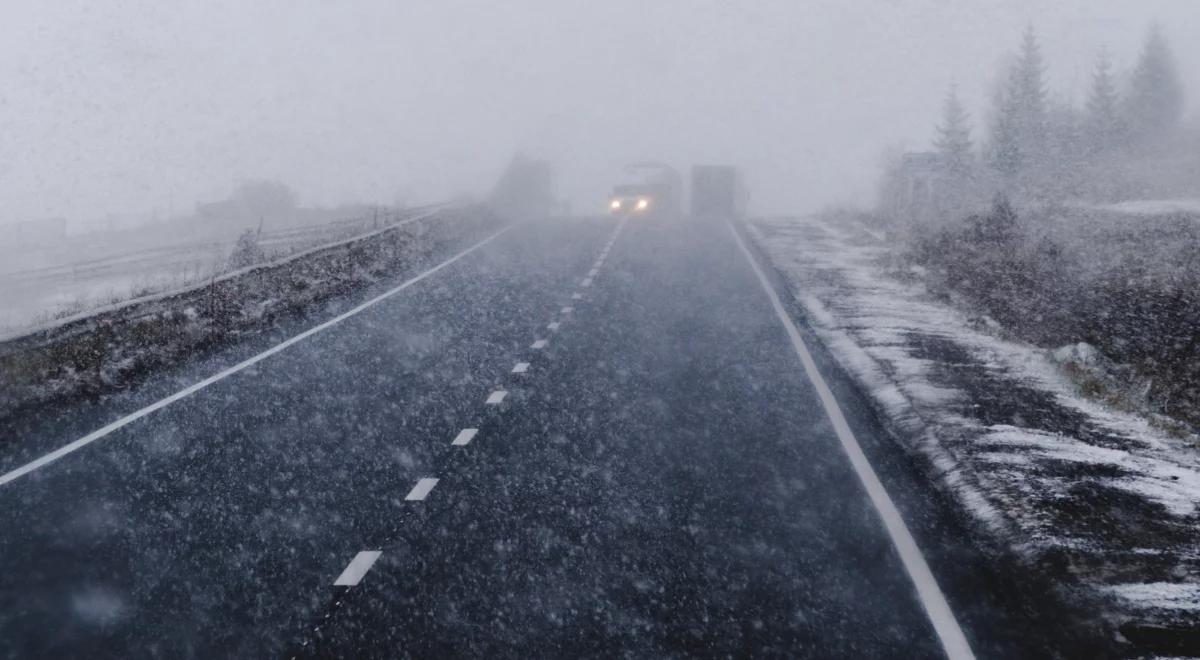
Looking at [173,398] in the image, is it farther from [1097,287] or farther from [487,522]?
[1097,287]

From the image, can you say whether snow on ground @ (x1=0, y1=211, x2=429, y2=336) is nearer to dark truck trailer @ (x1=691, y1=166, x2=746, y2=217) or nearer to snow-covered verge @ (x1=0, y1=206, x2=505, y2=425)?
snow-covered verge @ (x1=0, y1=206, x2=505, y2=425)

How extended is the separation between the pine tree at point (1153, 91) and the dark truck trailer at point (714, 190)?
46.5 metres

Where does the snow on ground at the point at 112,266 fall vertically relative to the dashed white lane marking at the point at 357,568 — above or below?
below

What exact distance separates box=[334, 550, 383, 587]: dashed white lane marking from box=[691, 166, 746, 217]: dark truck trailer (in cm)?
5261

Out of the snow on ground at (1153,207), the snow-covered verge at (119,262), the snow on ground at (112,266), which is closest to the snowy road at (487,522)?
the snow-covered verge at (119,262)

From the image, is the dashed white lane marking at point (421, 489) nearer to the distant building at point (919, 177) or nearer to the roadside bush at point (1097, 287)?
the roadside bush at point (1097, 287)

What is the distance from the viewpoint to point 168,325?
1434 centimetres

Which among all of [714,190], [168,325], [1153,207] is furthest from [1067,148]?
[168,325]

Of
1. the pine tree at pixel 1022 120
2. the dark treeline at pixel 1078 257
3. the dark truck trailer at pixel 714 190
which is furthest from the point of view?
the pine tree at pixel 1022 120

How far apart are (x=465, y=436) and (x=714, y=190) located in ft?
166

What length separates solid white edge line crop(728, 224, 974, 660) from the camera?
492 centimetres

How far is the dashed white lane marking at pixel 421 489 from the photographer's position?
7053mm

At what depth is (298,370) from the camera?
12.1m

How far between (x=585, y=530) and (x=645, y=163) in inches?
2261
